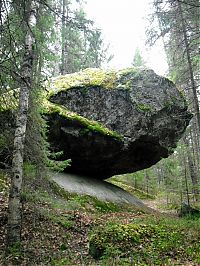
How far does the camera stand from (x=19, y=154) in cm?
751

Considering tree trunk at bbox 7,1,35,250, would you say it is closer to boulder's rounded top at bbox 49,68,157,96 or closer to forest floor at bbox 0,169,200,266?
forest floor at bbox 0,169,200,266

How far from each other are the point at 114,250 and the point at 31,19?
6207 millimetres

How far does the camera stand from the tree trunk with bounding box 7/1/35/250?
7133 mm

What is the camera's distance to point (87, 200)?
1300 centimetres

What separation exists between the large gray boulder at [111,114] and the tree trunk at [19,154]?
5.51 meters

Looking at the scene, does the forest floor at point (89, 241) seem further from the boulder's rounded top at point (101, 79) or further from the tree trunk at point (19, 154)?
the boulder's rounded top at point (101, 79)

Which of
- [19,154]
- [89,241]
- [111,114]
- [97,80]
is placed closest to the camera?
[19,154]

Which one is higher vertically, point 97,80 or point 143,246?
point 97,80

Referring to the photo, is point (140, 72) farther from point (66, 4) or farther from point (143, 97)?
point (66, 4)

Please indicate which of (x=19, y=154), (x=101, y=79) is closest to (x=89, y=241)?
(x=19, y=154)

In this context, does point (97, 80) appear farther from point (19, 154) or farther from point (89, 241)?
point (89, 241)

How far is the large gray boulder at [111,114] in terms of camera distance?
46.1ft

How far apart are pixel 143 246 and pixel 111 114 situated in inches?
324

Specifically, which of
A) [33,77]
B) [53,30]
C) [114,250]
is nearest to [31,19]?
[53,30]
